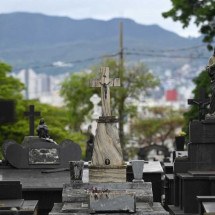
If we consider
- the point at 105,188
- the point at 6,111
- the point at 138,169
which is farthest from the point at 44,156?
the point at 6,111

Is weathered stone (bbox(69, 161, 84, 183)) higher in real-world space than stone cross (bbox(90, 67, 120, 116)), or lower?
lower

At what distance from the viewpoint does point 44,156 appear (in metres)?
32.4

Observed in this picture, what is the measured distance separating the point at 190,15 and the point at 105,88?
929 inches

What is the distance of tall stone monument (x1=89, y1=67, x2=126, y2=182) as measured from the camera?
25844 millimetres

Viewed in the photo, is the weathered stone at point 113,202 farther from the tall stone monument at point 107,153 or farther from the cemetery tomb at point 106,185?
the tall stone monument at point 107,153

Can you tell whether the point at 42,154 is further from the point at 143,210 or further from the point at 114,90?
the point at 114,90

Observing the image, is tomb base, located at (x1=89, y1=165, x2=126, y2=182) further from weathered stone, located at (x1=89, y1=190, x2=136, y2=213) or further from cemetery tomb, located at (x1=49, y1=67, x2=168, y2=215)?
weathered stone, located at (x1=89, y1=190, x2=136, y2=213)

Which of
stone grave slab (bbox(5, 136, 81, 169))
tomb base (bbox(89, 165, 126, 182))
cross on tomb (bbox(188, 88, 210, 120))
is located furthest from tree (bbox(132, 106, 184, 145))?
tomb base (bbox(89, 165, 126, 182))

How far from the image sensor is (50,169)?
1261 inches

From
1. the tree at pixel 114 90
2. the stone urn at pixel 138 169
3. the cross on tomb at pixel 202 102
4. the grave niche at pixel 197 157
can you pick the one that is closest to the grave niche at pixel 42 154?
the cross on tomb at pixel 202 102

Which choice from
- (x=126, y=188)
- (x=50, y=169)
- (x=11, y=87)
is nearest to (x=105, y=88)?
(x=126, y=188)

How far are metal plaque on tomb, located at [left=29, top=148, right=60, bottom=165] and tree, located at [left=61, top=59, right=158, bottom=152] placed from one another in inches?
1667

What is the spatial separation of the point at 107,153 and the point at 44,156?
21.1 feet

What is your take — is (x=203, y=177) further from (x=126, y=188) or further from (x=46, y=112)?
(x=46, y=112)
